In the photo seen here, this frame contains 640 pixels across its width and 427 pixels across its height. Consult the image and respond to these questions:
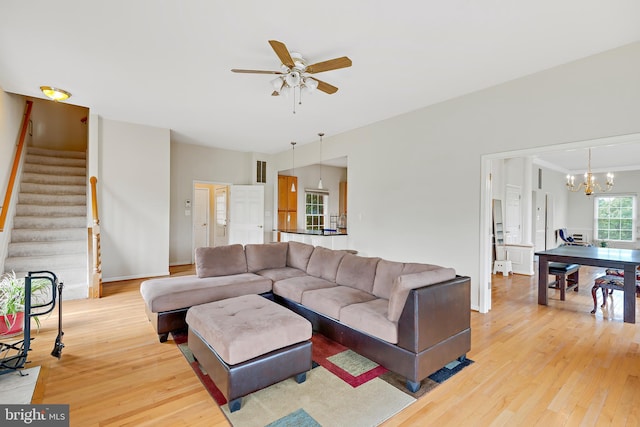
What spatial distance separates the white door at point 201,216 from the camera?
8.38 meters

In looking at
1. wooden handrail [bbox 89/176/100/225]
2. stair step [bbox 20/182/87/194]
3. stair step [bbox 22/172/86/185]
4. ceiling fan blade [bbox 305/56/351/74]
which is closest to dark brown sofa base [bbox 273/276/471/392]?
ceiling fan blade [bbox 305/56/351/74]

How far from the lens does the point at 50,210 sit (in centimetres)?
502

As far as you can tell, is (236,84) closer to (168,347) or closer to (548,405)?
(168,347)

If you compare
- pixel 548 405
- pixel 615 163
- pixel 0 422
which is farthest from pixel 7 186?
pixel 615 163

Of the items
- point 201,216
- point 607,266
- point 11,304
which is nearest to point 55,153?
point 201,216

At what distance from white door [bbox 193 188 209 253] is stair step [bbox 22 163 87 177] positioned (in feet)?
9.06

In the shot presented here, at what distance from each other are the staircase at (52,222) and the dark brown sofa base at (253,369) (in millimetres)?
3527

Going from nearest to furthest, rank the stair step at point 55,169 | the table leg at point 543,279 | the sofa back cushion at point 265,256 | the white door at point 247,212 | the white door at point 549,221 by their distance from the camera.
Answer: the sofa back cushion at point 265,256, the table leg at point 543,279, the stair step at point 55,169, the white door at point 247,212, the white door at point 549,221

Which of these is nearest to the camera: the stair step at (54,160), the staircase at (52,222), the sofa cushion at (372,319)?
the sofa cushion at (372,319)

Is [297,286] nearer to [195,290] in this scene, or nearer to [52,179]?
[195,290]

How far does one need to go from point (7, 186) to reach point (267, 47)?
453 cm

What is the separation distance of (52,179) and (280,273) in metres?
4.80

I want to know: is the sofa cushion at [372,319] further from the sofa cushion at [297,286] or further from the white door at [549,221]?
the white door at [549,221]

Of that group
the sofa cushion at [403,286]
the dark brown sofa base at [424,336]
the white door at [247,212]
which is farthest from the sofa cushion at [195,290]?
the white door at [247,212]
